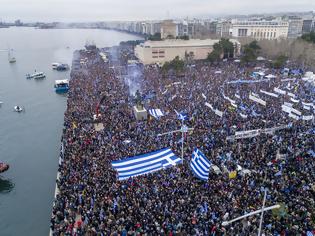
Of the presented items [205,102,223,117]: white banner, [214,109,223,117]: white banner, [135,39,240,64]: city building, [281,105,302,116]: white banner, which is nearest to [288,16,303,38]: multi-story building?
[135,39,240,64]: city building

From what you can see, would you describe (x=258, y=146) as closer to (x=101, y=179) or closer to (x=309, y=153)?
(x=309, y=153)

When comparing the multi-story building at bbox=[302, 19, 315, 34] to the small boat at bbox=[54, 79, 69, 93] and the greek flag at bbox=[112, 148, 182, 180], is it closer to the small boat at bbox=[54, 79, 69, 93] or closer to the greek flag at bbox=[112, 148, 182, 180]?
the small boat at bbox=[54, 79, 69, 93]

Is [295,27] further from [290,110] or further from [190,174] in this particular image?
[190,174]

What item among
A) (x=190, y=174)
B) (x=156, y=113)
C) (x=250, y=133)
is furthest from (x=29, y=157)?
(x=250, y=133)

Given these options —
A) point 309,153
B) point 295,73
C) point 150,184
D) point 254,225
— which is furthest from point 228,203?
point 295,73

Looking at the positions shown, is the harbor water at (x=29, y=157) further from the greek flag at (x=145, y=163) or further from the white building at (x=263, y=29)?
the white building at (x=263, y=29)

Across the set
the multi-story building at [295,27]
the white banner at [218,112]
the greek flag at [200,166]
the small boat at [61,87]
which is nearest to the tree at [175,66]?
the small boat at [61,87]
